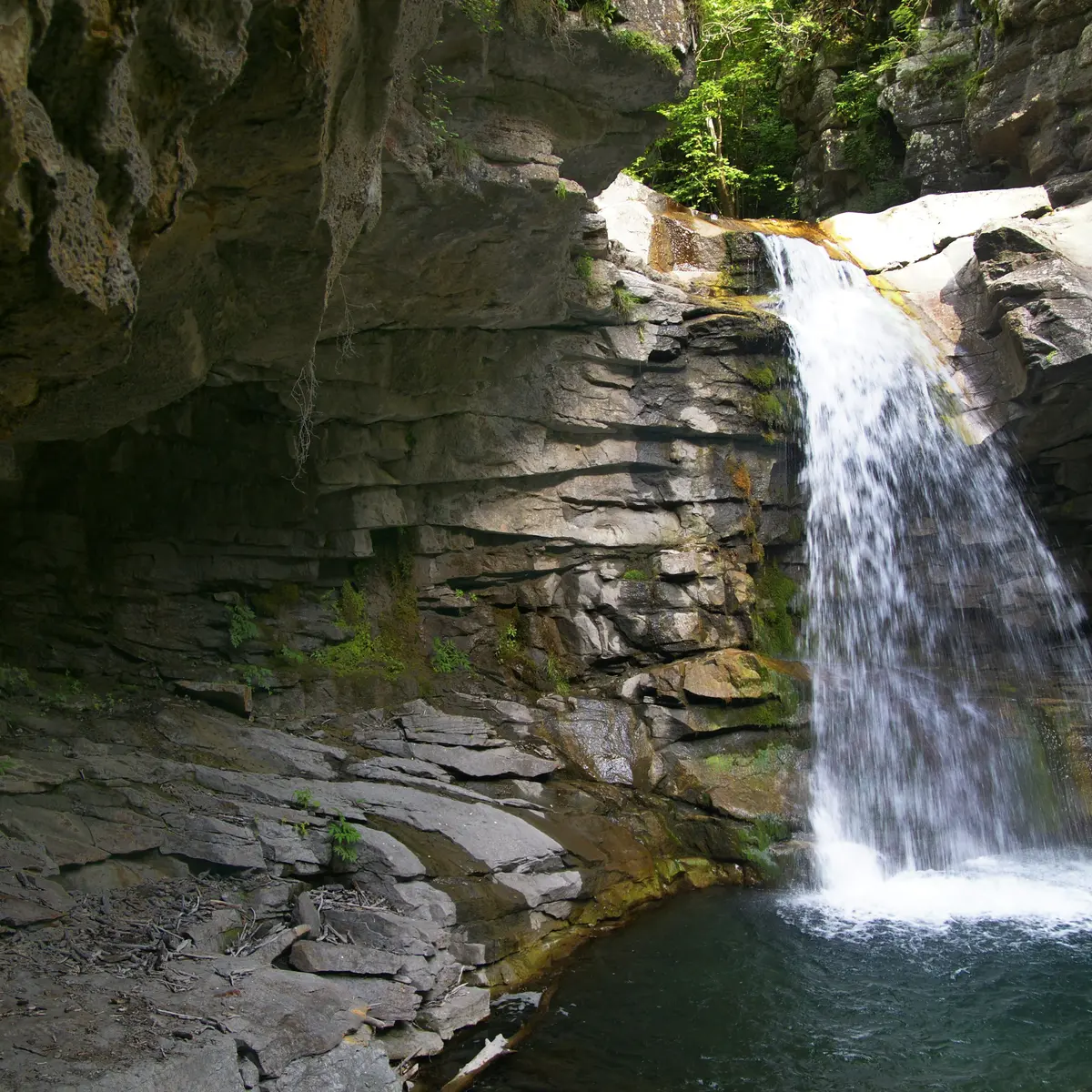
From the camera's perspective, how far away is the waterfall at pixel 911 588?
33.5 ft

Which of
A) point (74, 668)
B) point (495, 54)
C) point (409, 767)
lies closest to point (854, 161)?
point (495, 54)

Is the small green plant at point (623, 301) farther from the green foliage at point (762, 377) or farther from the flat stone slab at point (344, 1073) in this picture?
the flat stone slab at point (344, 1073)

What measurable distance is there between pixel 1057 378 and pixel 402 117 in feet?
26.2

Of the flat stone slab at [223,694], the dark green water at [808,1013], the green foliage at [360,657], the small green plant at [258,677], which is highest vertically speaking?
the green foliage at [360,657]

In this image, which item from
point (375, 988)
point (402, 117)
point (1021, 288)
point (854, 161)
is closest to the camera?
point (375, 988)

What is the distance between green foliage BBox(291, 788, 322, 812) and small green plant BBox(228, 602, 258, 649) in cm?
322

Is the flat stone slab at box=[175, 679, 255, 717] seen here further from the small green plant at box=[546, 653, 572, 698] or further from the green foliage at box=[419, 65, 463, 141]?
the green foliage at box=[419, 65, 463, 141]

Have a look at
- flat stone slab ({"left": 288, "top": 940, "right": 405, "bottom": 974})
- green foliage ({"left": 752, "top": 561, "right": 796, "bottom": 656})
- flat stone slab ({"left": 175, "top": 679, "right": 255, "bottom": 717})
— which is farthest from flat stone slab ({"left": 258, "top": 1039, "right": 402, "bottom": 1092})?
green foliage ({"left": 752, "top": 561, "right": 796, "bottom": 656})

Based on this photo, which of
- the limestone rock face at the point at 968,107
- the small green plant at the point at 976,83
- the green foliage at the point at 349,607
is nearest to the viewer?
the green foliage at the point at 349,607

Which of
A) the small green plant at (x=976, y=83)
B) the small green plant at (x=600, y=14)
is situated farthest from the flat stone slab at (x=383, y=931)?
the small green plant at (x=976, y=83)

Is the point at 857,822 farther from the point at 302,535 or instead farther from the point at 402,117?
the point at 402,117

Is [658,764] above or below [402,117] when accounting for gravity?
below

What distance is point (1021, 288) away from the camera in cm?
1136

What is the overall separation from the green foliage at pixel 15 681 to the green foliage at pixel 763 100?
13.4m
